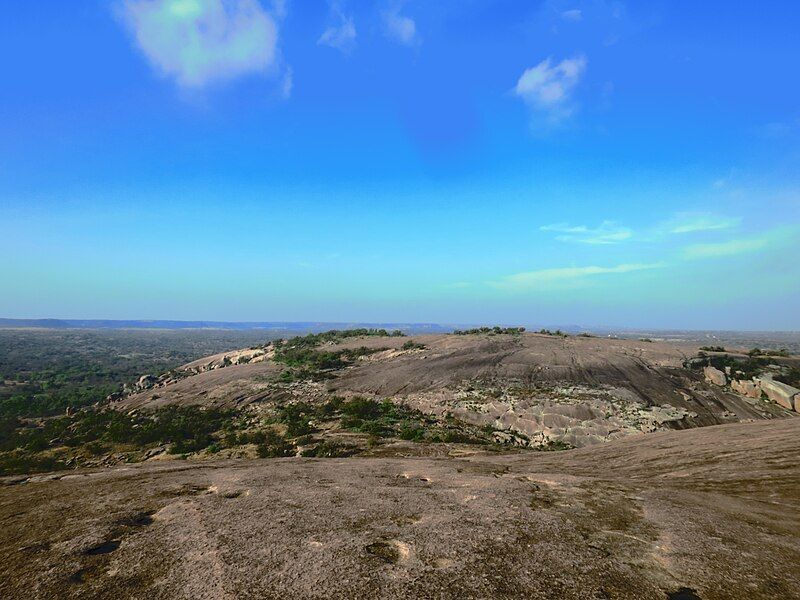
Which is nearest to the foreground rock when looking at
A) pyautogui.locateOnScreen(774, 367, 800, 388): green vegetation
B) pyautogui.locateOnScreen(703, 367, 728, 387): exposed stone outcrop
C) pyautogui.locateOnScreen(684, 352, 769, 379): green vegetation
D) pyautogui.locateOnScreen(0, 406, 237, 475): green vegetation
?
pyautogui.locateOnScreen(0, 406, 237, 475): green vegetation

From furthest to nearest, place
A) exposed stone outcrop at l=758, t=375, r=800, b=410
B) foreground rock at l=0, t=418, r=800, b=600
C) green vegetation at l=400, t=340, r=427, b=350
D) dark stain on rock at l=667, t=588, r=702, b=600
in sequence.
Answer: green vegetation at l=400, t=340, r=427, b=350 < exposed stone outcrop at l=758, t=375, r=800, b=410 < foreground rock at l=0, t=418, r=800, b=600 < dark stain on rock at l=667, t=588, r=702, b=600

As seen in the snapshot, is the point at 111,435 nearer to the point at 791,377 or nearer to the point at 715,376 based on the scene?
the point at 715,376

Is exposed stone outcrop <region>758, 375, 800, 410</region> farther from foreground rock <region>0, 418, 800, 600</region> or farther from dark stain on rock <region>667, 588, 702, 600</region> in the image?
dark stain on rock <region>667, 588, 702, 600</region>

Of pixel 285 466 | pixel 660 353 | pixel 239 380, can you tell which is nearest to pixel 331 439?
pixel 285 466

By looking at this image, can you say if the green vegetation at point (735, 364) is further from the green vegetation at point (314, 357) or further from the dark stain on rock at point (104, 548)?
the dark stain on rock at point (104, 548)

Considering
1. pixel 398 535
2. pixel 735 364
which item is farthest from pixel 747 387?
pixel 398 535

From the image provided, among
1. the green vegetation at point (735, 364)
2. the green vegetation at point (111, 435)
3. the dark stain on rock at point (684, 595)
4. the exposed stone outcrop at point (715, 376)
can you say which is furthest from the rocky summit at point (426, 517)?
the green vegetation at point (735, 364)
